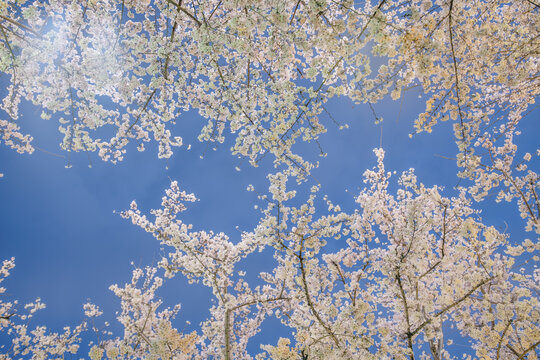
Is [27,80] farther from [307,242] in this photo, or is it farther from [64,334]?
[64,334]

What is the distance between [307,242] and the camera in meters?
4.48

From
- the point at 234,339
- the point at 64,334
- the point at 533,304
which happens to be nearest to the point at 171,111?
the point at 533,304

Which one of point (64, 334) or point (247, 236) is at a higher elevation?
point (247, 236)

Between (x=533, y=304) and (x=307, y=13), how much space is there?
571 cm

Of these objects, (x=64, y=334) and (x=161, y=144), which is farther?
(x=64, y=334)

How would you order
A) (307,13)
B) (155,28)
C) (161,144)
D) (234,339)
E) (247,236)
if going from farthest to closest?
1. (234,339)
2. (247,236)
3. (161,144)
4. (155,28)
5. (307,13)

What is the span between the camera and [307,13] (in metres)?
2.91

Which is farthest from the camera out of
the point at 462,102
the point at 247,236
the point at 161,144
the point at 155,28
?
the point at 247,236

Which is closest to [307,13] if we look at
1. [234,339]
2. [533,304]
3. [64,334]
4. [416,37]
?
[416,37]

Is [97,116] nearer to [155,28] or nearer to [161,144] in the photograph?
[161,144]

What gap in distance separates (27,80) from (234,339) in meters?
12.1

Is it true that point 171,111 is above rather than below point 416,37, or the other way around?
above

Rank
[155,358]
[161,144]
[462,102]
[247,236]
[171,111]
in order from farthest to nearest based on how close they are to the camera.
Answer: [247,236] → [155,358] → [161,144] → [171,111] → [462,102]

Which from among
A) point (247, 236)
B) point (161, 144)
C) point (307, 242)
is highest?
point (247, 236)
